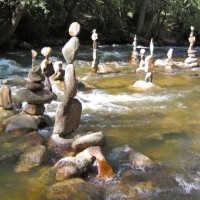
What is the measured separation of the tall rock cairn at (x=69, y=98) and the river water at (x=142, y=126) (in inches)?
40.2

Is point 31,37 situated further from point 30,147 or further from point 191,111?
point 30,147

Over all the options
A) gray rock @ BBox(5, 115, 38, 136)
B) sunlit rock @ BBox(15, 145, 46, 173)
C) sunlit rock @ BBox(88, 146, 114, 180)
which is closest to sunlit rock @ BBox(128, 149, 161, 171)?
sunlit rock @ BBox(88, 146, 114, 180)

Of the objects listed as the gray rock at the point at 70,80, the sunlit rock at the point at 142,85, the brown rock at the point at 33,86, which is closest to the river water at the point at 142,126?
the sunlit rock at the point at 142,85

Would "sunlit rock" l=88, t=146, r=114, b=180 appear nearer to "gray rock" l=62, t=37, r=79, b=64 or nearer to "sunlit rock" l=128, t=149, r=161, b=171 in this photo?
"sunlit rock" l=128, t=149, r=161, b=171

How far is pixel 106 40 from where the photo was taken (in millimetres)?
34062

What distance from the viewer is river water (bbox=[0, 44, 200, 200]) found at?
7910 millimetres

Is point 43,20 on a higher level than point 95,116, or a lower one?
higher

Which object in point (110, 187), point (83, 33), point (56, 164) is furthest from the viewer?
point (83, 33)

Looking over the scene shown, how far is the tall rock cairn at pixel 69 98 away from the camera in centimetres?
931

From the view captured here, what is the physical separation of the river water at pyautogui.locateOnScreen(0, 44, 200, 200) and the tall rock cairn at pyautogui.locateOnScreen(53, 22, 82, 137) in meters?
1.02

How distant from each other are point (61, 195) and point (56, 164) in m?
1.15

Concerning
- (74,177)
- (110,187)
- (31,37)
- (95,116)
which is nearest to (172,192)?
(110,187)

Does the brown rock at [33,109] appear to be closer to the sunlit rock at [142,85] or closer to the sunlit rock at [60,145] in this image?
the sunlit rock at [60,145]

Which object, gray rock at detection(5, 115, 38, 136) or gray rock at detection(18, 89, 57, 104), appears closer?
gray rock at detection(5, 115, 38, 136)
